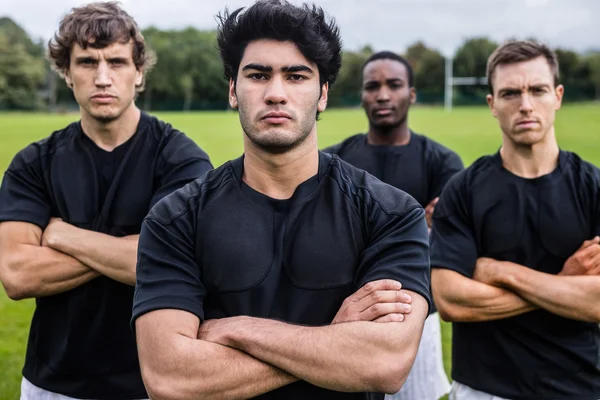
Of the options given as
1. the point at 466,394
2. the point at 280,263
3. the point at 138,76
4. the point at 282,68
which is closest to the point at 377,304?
the point at 280,263

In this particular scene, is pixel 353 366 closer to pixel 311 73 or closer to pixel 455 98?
pixel 311 73

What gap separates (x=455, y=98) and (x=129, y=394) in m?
75.6

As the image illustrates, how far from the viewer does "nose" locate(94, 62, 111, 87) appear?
4234mm

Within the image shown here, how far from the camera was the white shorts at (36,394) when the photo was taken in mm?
4189

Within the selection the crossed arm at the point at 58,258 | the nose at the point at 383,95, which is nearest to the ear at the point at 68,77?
the crossed arm at the point at 58,258

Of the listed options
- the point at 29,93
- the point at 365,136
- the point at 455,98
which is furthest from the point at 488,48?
the point at 365,136

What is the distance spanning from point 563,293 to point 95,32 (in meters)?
3.11

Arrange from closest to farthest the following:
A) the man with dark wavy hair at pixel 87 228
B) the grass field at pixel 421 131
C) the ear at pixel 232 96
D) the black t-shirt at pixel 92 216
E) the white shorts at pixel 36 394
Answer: the ear at pixel 232 96 → the man with dark wavy hair at pixel 87 228 → the black t-shirt at pixel 92 216 → the white shorts at pixel 36 394 → the grass field at pixel 421 131

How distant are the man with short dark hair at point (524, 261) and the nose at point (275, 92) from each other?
5.53 ft

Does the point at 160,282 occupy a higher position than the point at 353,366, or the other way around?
the point at 160,282

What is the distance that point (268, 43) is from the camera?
3193 mm

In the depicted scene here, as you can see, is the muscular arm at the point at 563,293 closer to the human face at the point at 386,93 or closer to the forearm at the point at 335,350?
the forearm at the point at 335,350

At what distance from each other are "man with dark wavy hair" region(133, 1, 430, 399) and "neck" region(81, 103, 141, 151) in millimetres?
1250

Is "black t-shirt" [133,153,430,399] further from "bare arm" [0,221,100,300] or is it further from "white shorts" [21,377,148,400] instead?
"white shorts" [21,377,148,400]
